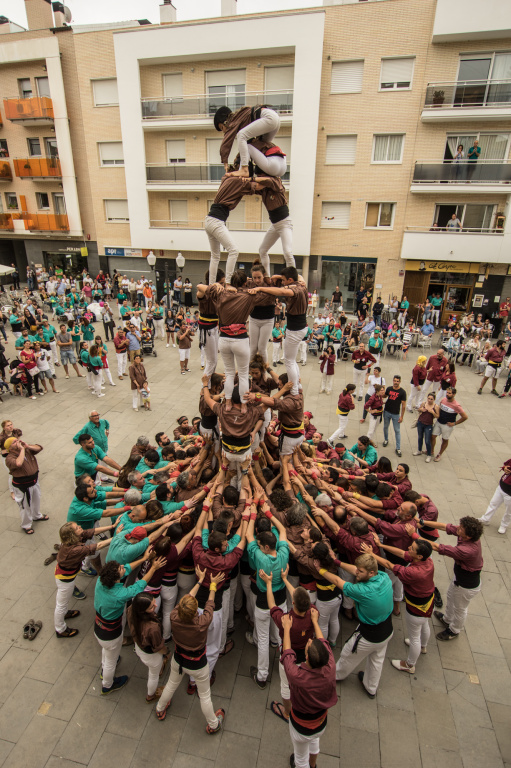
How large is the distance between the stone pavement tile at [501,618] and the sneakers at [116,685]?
499 centimetres

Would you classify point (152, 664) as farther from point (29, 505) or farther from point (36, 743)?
point (29, 505)

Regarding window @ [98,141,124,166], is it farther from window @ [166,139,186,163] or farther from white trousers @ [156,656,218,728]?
white trousers @ [156,656,218,728]

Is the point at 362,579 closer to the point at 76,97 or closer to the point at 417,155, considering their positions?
the point at 417,155

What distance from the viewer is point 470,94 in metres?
19.8

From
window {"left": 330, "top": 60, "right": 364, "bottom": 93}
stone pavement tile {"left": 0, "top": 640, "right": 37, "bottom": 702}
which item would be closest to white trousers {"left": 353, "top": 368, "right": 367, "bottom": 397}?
stone pavement tile {"left": 0, "top": 640, "right": 37, "bottom": 702}

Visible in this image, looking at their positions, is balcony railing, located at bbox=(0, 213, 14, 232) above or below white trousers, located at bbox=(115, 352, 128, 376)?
above

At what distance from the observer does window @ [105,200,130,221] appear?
85.4 ft

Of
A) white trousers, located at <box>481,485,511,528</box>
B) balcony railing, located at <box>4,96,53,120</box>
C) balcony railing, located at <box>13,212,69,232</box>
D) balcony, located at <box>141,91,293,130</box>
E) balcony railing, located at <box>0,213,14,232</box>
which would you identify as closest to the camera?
white trousers, located at <box>481,485,511,528</box>

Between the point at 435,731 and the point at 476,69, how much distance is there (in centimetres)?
2495

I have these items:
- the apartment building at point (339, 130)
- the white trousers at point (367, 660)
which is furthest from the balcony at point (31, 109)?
the white trousers at point (367, 660)

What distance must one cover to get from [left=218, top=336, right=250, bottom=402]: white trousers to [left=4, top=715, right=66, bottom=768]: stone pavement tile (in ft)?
14.4

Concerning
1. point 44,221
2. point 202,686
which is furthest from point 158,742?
point 44,221

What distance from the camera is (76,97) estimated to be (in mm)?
25828

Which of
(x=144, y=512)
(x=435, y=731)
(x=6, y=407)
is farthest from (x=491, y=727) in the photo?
(x=6, y=407)
